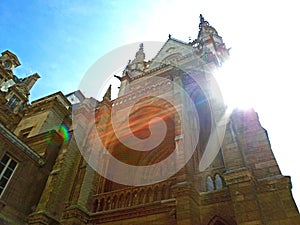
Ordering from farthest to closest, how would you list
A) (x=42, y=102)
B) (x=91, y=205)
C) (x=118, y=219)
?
1. (x=42, y=102)
2. (x=91, y=205)
3. (x=118, y=219)

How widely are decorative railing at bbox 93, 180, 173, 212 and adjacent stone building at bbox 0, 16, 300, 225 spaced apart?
3 centimetres

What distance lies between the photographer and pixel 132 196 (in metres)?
9.03

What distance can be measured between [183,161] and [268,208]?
2.80 m

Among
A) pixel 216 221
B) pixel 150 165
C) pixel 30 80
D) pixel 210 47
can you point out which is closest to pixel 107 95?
pixel 150 165

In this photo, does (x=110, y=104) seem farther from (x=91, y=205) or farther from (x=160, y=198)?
(x=160, y=198)

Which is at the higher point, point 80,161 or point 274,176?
point 80,161

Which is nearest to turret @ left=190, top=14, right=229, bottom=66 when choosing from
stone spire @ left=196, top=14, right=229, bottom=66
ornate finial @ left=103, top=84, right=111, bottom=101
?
stone spire @ left=196, top=14, right=229, bottom=66

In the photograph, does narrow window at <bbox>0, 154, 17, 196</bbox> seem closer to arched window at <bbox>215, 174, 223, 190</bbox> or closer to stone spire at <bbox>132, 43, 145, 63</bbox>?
arched window at <bbox>215, 174, 223, 190</bbox>

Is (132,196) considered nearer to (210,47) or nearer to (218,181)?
(218,181)

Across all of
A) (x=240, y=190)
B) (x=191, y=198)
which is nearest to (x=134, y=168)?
(x=191, y=198)

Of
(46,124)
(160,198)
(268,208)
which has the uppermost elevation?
(46,124)

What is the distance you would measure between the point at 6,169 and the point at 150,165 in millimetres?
5820

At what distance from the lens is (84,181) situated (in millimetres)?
10156

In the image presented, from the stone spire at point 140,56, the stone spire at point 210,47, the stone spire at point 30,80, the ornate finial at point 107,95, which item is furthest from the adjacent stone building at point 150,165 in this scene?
the stone spire at point 140,56
